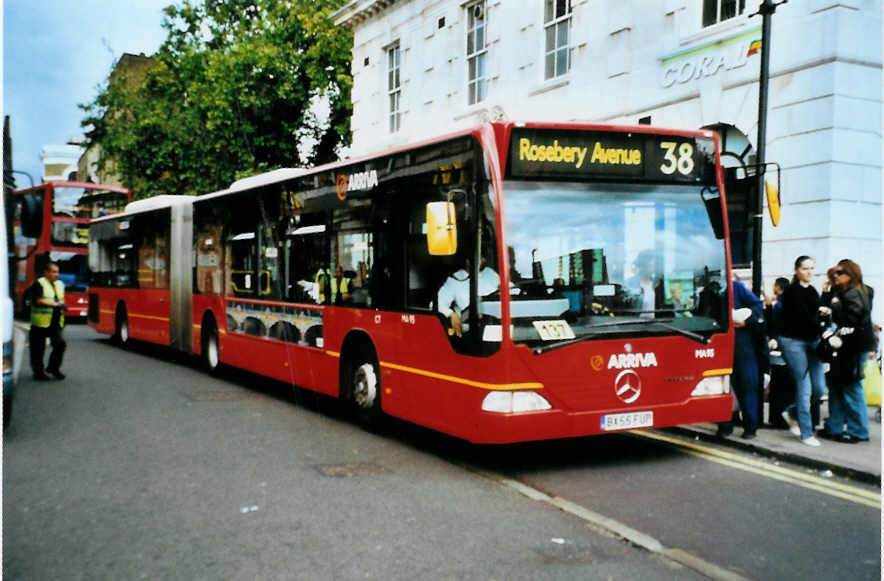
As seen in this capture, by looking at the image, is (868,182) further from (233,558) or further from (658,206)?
(233,558)

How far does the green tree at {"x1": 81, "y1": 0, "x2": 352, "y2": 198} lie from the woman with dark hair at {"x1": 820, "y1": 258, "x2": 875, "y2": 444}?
23.6 metres

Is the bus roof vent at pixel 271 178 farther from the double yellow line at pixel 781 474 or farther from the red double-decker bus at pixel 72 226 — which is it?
the red double-decker bus at pixel 72 226

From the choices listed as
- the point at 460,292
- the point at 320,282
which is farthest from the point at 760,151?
the point at 320,282

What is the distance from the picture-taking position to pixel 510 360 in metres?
6.93

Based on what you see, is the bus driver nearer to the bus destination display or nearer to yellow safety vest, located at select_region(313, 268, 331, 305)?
the bus destination display

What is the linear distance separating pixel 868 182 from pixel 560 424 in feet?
23.9

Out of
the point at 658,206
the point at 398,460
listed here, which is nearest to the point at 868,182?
the point at 658,206

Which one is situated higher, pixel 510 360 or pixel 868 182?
pixel 868 182

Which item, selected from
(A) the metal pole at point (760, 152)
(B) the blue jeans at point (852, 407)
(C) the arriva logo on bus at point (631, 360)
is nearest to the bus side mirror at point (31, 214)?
(C) the arriva logo on bus at point (631, 360)

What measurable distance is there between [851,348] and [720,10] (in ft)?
23.7

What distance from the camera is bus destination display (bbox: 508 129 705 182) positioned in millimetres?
7137

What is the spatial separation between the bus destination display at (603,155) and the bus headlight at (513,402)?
1673mm

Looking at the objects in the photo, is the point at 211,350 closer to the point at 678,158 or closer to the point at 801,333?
the point at 678,158

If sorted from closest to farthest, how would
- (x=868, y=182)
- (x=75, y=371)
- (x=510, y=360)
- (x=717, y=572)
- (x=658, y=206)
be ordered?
(x=717, y=572)
(x=510, y=360)
(x=658, y=206)
(x=868, y=182)
(x=75, y=371)
